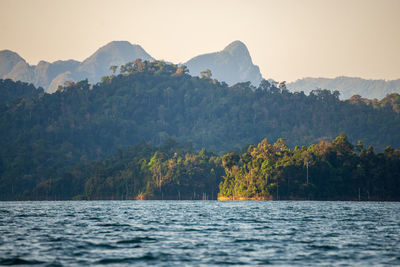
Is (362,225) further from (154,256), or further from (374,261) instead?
(154,256)

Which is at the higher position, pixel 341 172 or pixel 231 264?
pixel 341 172

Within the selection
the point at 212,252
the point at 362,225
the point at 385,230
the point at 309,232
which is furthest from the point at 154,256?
the point at 362,225

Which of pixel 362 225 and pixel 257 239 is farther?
pixel 362 225

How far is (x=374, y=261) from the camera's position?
4066 cm

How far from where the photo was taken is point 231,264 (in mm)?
39531

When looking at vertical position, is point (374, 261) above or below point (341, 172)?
below

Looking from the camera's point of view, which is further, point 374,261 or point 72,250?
point 72,250

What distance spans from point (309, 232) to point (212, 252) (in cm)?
2160

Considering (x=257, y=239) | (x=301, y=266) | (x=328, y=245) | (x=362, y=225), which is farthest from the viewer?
(x=362, y=225)

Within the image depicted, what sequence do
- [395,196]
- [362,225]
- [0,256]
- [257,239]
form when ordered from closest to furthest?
1. [0,256]
2. [257,239]
3. [362,225]
4. [395,196]

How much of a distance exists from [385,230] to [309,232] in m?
9.99

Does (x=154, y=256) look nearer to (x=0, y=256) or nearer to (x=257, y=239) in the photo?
(x=0, y=256)

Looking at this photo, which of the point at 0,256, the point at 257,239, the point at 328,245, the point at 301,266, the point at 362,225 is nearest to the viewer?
the point at 301,266

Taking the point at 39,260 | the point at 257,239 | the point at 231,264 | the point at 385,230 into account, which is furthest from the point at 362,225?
the point at 39,260
